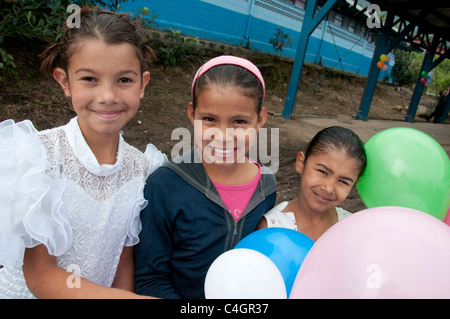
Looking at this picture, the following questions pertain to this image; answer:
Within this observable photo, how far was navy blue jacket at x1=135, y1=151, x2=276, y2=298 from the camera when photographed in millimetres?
1235

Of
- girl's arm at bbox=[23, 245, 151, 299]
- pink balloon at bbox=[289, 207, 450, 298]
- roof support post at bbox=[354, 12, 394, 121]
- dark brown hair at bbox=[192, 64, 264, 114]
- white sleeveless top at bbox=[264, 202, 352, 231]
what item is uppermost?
roof support post at bbox=[354, 12, 394, 121]

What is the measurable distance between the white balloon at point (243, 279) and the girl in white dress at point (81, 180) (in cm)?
34

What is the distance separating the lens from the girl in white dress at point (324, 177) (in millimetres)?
1463

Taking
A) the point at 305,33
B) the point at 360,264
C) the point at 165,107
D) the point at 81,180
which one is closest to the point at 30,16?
the point at 165,107

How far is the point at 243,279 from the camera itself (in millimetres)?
803

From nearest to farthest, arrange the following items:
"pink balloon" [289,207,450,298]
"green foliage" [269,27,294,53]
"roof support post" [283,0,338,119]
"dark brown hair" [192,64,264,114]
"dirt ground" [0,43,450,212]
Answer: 1. "pink balloon" [289,207,450,298]
2. "dark brown hair" [192,64,264,114]
3. "dirt ground" [0,43,450,212]
4. "roof support post" [283,0,338,119]
5. "green foliage" [269,27,294,53]

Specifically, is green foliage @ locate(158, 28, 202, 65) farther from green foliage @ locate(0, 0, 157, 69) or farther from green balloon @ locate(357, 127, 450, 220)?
green balloon @ locate(357, 127, 450, 220)

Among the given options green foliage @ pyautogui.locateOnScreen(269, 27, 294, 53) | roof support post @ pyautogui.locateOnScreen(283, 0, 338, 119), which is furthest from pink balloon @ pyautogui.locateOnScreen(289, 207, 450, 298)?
green foliage @ pyautogui.locateOnScreen(269, 27, 294, 53)

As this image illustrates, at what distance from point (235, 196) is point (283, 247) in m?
0.34

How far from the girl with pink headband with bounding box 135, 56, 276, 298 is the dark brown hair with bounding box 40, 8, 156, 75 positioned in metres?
0.30

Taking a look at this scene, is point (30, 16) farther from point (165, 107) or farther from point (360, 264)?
point (360, 264)
